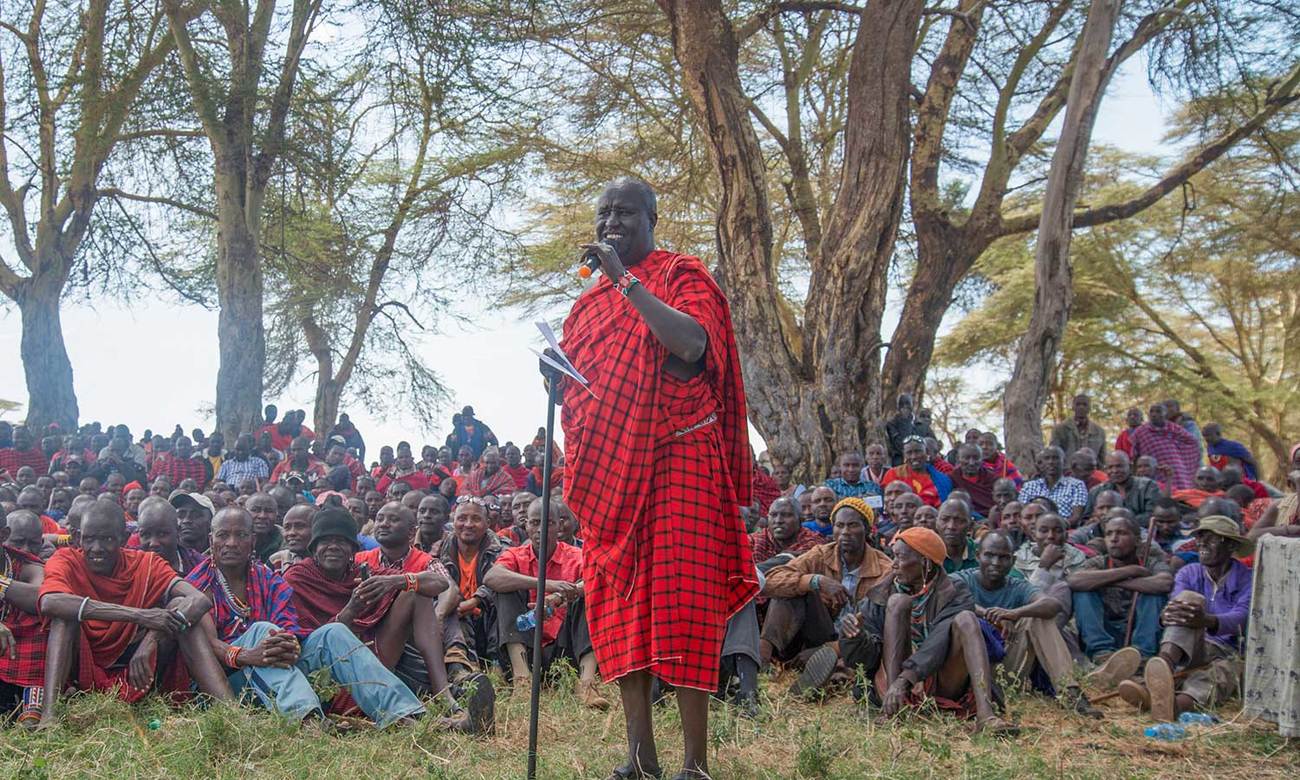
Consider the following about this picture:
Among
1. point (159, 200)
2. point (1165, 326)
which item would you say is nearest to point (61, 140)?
point (159, 200)

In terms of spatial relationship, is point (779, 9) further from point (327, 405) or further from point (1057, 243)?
point (327, 405)

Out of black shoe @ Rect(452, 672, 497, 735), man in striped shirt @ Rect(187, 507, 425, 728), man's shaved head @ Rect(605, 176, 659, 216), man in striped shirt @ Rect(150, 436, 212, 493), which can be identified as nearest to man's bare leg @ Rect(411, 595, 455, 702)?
man in striped shirt @ Rect(187, 507, 425, 728)

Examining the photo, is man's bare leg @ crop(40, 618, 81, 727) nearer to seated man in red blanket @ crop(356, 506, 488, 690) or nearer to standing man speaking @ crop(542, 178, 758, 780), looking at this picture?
seated man in red blanket @ crop(356, 506, 488, 690)

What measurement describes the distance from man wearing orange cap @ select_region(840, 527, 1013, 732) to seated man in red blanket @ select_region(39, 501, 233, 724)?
275 cm

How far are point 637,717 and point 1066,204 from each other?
32.7 feet

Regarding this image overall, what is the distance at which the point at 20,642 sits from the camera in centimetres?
A: 496

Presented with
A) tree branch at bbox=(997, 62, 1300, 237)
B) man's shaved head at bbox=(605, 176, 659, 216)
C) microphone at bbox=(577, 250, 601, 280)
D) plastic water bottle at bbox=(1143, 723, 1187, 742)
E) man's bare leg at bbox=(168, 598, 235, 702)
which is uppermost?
tree branch at bbox=(997, 62, 1300, 237)

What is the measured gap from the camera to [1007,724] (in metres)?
4.83

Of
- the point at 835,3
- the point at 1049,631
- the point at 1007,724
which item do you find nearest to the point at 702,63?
the point at 835,3

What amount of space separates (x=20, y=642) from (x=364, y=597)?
1.36 meters

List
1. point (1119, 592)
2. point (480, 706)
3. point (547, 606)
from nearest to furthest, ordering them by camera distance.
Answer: point (480, 706)
point (547, 606)
point (1119, 592)

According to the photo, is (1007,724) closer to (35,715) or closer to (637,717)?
(637,717)

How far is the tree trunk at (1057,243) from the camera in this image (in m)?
11.9

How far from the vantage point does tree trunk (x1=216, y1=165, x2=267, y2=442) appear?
47.0 feet
